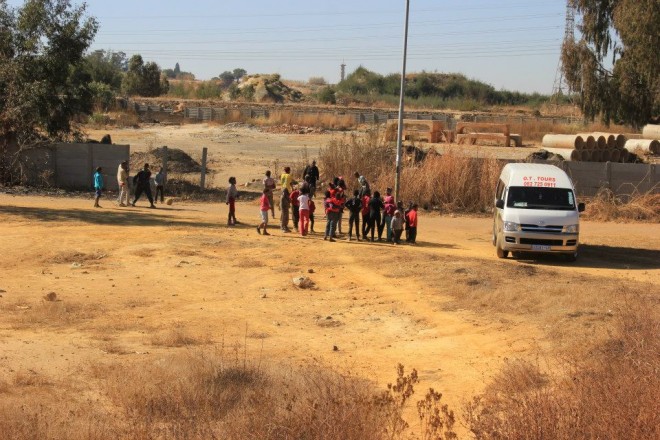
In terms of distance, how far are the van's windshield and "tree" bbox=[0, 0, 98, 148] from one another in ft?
58.9

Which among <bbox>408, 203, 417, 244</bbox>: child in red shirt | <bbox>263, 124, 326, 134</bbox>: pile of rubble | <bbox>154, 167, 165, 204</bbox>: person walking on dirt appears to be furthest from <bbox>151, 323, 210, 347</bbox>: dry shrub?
<bbox>263, 124, 326, 134</bbox>: pile of rubble

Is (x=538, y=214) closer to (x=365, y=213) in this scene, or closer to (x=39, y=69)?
(x=365, y=213)

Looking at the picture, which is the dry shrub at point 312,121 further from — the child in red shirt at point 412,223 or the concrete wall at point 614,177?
the child in red shirt at point 412,223

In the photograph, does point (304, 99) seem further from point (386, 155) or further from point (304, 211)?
point (304, 211)

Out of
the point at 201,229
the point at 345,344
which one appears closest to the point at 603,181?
the point at 201,229

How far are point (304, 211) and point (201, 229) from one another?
311cm

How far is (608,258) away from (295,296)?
29.6ft

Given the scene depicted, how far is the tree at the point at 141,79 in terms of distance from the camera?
318 ft

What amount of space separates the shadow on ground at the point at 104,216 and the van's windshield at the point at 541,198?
29.7 feet

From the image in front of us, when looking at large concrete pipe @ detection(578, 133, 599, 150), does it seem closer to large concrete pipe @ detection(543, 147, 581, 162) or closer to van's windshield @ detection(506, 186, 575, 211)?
large concrete pipe @ detection(543, 147, 581, 162)

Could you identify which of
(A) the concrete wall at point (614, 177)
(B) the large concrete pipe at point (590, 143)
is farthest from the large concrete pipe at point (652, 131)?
(A) the concrete wall at point (614, 177)

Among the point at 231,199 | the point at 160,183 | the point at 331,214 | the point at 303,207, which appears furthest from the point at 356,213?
the point at 160,183

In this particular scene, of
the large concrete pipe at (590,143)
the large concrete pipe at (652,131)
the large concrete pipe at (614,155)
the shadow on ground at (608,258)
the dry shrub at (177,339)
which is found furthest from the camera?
the large concrete pipe at (652,131)

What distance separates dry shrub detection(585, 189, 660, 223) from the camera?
99.9 feet
